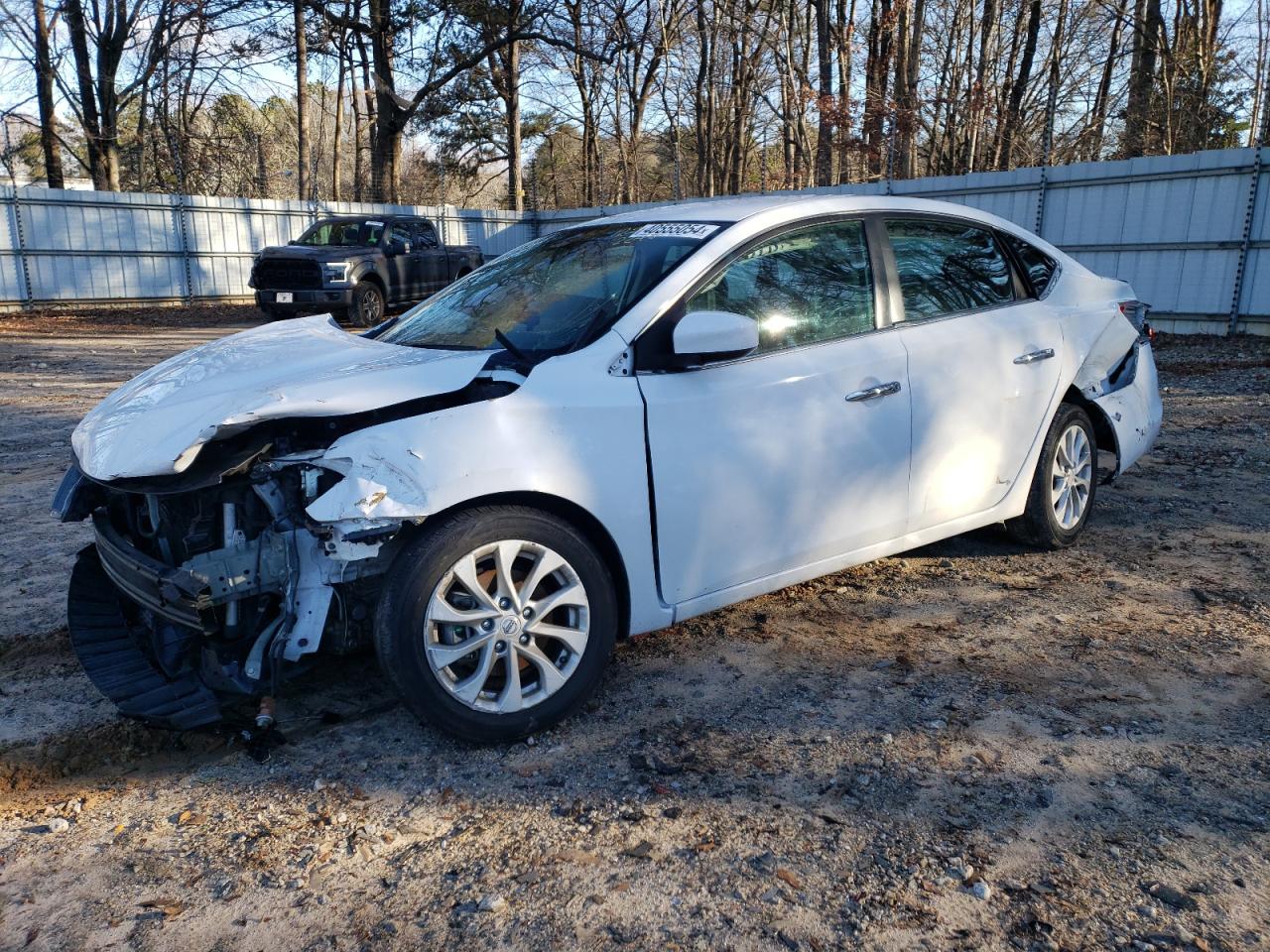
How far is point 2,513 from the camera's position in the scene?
5.38m

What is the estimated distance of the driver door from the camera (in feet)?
10.4

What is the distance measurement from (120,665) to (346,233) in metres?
15.0

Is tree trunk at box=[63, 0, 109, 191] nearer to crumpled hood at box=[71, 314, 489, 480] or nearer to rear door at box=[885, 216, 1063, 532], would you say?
crumpled hood at box=[71, 314, 489, 480]

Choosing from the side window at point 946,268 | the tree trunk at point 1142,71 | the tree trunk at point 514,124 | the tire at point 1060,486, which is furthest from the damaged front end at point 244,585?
the tree trunk at point 514,124

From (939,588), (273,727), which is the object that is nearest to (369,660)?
(273,727)

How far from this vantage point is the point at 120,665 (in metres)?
2.97

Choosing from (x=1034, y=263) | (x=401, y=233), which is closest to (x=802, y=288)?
(x=1034, y=263)

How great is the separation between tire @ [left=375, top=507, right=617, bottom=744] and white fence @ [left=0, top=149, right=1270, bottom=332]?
13.1 m

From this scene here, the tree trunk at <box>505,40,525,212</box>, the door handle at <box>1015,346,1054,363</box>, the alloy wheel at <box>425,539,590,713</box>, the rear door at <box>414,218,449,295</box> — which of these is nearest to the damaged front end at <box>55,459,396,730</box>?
the alloy wheel at <box>425,539,590,713</box>

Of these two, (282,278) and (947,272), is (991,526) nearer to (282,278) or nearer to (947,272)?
(947,272)

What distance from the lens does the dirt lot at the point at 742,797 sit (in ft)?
7.15

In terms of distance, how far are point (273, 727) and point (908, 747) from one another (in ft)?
6.45

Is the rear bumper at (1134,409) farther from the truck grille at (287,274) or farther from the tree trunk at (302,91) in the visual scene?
the tree trunk at (302,91)

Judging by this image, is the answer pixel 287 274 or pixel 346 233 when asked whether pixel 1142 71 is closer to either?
pixel 346 233
